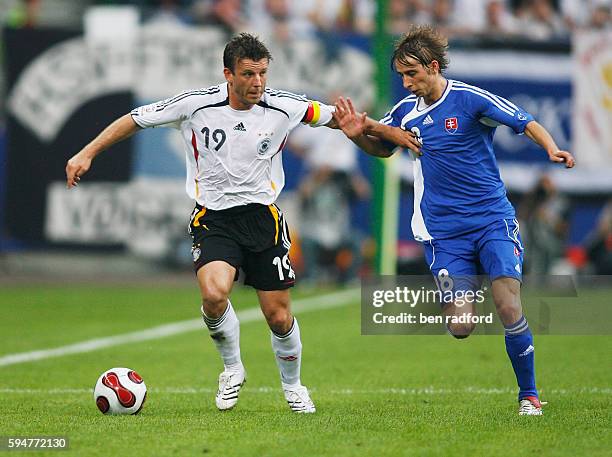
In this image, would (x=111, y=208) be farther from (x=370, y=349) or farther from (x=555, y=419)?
(x=555, y=419)

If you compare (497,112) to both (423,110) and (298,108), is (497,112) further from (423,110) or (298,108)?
(298,108)

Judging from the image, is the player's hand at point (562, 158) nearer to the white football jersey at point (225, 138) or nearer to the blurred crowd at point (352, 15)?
the white football jersey at point (225, 138)

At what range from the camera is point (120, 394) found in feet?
26.1

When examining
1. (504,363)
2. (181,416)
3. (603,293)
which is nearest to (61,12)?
(603,293)

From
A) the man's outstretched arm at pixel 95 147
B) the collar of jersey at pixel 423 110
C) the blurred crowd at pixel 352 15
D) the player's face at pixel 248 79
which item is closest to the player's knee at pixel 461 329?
the collar of jersey at pixel 423 110

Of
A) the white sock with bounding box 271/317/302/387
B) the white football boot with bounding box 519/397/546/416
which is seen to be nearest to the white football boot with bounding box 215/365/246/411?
the white sock with bounding box 271/317/302/387

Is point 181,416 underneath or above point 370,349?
above

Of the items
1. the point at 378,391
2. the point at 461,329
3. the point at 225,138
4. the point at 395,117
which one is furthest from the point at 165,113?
the point at 378,391

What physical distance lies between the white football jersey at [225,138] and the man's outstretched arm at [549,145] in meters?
1.65

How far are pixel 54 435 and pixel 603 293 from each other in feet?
41.9

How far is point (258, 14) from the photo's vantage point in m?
21.6

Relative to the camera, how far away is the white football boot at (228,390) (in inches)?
323

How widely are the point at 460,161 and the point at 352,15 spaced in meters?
14.0

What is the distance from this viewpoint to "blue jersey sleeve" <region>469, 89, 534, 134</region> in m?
8.01
